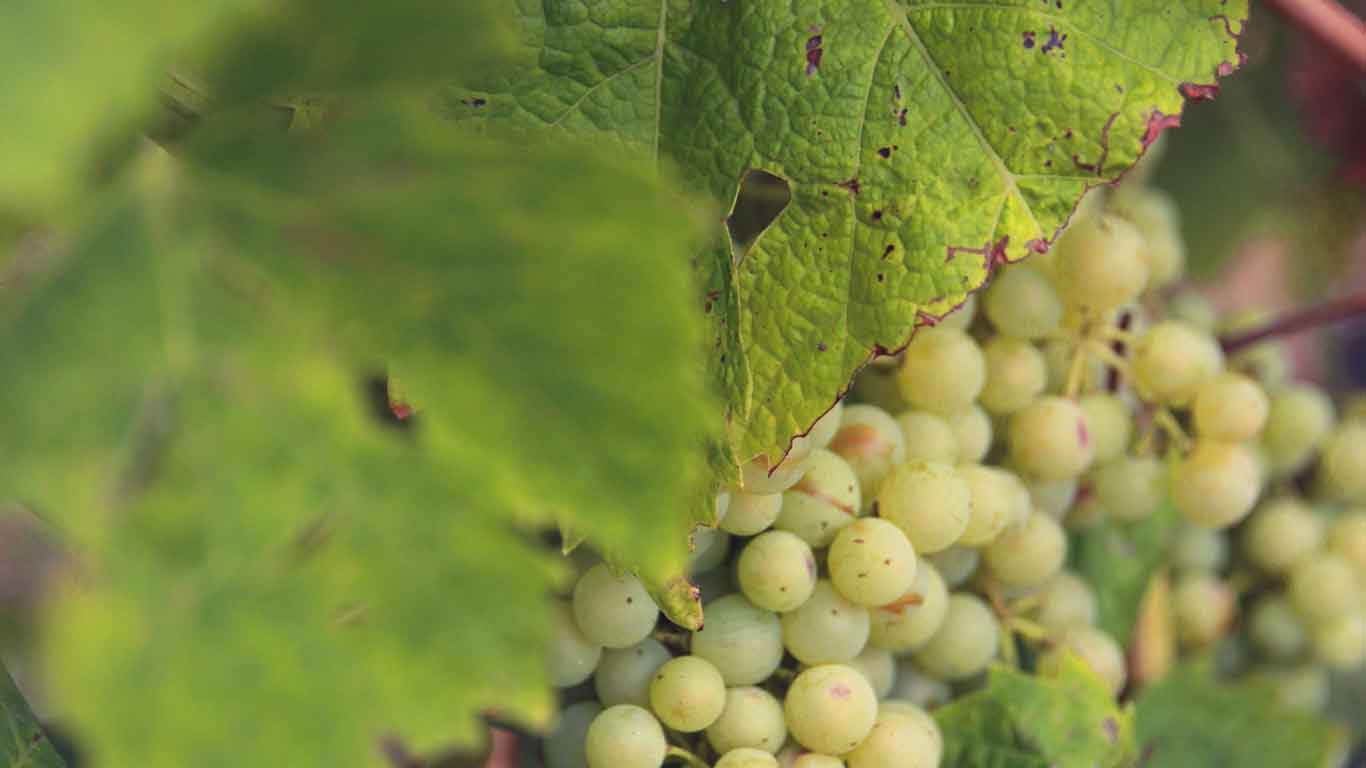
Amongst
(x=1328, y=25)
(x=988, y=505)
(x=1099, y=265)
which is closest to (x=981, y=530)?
(x=988, y=505)

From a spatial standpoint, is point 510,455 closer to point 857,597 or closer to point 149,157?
point 149,157

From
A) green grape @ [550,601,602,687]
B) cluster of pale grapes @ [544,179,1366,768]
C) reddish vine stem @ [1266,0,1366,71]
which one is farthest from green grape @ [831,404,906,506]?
reddish vine stem @ [1266,0,1366,71]

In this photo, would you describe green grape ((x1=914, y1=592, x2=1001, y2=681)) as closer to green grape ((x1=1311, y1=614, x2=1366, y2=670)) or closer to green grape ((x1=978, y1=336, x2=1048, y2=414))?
green grape ((x1=978, y1=336, x2=1048, y2=414))

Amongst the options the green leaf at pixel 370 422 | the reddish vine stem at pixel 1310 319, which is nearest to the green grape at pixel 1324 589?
the reddish vine stem at pixel 1310 319

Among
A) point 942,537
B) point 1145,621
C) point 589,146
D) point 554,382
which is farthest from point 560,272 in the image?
point 1145,621

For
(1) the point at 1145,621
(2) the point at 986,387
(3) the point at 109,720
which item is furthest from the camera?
(1) the point at 1145,621

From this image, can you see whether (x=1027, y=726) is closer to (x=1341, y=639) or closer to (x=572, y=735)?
(x=572, y=735)
